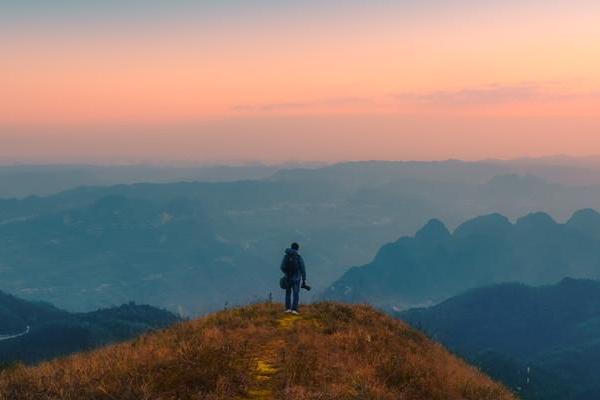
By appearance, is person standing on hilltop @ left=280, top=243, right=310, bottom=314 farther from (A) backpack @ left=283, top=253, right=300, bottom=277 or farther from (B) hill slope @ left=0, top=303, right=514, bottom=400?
(B) hill slope @ left=0, top=303, right=514, bottom=400

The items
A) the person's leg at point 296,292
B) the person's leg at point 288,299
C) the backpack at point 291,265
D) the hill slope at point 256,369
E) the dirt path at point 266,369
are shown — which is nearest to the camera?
the hill slope at point 256,369

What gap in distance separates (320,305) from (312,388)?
12727 millimetres

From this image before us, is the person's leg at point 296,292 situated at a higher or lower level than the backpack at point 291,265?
lower

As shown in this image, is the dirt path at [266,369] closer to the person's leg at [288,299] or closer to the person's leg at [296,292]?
the person's leg at [296,292]

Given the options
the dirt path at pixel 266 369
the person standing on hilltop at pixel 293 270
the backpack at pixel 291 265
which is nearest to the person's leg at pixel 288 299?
the person standing on hilltop at pixel 293 270

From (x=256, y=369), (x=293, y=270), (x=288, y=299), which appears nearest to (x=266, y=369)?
(x=256, y=369)

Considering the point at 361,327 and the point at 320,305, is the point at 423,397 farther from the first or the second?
the point at 320,305

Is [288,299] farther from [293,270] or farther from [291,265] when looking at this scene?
[291,265]

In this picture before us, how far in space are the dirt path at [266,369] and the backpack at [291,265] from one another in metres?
3.70

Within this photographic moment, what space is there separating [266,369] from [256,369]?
29 centimetres

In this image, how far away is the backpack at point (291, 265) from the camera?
22831 mm

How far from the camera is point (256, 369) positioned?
46.5 feet

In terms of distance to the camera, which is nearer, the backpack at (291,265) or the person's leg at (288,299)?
the backpack at (291,265)

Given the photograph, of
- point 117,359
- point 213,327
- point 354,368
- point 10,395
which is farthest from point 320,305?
point 10,395
